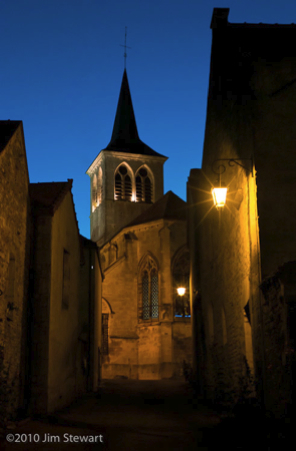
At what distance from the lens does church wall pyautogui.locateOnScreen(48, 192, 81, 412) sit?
41.6 ft

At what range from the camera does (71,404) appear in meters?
15.0

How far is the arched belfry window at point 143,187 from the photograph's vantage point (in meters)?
47.9

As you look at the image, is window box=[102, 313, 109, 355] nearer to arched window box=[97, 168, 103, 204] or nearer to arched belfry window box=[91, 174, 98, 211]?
arched window box=[97, 168, 103, 204]

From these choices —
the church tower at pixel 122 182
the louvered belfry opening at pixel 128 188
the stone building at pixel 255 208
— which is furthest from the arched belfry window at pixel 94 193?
the stone building at pixel 255 208

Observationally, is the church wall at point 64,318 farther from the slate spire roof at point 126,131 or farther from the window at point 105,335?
the slate spire roof at point 126,131

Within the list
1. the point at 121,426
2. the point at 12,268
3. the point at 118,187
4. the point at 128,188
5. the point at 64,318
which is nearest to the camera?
the point at 121,426

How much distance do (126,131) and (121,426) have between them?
139 feet

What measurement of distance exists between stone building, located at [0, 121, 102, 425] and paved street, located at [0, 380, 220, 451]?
0.65 metres

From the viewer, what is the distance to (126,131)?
167 feet

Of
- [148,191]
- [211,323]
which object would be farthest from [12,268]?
[148,191]

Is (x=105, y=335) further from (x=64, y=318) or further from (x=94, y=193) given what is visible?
(x=94, y=193)

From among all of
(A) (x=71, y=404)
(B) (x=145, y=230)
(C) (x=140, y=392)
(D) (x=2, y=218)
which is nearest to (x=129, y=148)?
(B) (x=145, y=230)

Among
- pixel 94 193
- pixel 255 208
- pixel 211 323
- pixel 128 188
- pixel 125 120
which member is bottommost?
pixel 211 323

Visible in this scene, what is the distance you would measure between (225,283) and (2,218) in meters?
5.85
